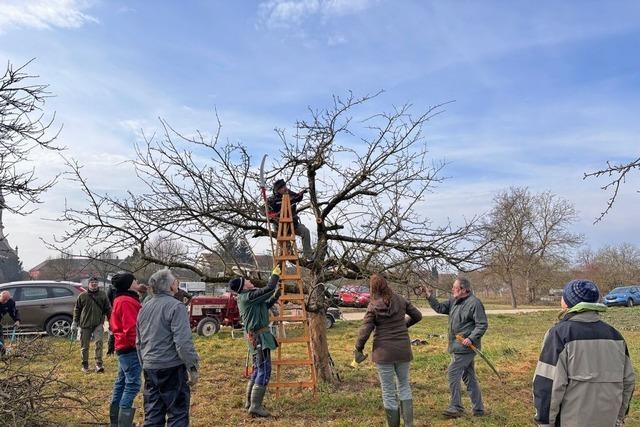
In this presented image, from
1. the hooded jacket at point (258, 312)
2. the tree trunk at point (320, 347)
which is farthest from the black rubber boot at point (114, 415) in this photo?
the tree trunk at point (320, 347)

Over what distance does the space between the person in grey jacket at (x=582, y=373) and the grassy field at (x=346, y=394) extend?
2299 mm

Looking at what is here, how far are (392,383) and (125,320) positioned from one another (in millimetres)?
2860

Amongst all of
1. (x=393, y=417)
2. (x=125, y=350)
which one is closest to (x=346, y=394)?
(x=393, y=417)

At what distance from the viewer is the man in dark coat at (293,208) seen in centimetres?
680


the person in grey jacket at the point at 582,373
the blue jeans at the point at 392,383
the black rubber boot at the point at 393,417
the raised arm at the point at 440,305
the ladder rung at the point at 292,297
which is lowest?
the black rubber boot at the point at 393,417

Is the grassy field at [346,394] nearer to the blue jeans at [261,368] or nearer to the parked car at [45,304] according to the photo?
the blue jeans at [261,368]

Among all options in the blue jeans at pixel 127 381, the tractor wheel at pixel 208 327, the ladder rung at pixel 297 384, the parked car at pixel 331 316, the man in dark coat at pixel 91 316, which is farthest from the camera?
the parked car at pixel 331 316

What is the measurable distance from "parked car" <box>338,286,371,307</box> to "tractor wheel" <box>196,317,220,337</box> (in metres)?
6.53

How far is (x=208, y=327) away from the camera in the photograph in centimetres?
1388

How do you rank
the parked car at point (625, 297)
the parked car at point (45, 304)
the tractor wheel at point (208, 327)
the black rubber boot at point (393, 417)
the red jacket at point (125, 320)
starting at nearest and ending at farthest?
the black rubber boot at point (393, 417)
the red jacket at point (125, 320)
the parked car at point (45, 304)
the tractor wheel at point (208, 327)
the parked car at point (625, 297)

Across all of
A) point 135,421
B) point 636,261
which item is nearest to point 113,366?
point 135,421

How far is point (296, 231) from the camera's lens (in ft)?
23.0

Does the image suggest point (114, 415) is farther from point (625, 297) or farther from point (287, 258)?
point (625, 297)

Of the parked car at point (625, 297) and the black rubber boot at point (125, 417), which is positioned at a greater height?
the black rubber boot at point (125, 417)
